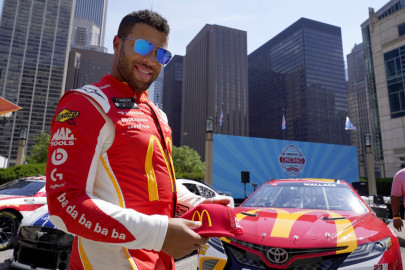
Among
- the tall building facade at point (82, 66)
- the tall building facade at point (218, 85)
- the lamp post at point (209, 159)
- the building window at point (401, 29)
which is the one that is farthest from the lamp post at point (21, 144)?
the tall building facade at point (82, 66)

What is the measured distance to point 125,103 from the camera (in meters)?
1.23

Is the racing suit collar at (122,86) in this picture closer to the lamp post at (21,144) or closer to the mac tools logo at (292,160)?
the mac tools logo at (292,160)

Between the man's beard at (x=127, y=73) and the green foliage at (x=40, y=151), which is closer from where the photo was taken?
the man's beard at (x=127, y=73)

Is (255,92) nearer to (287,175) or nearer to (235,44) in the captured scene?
(235,44)

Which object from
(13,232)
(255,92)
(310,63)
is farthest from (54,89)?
(13,232)

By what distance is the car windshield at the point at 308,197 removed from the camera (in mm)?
3752

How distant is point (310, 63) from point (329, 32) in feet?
60.0

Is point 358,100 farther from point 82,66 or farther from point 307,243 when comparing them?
point 307,243

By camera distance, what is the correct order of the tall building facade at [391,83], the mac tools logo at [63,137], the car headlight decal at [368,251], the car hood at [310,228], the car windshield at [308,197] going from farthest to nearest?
the tall building facade at [391,83]
the car windshield at [308,197]
the car hood at [310,228]
the car headlight decal at [368,251]
the mac tools logo at [63,137]

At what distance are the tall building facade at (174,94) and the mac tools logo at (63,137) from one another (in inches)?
5237

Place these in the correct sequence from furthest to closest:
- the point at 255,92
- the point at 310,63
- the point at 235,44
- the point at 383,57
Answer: the point at 255,92 → the point at 235,44 → the point at 310,63 → the point at 383,57

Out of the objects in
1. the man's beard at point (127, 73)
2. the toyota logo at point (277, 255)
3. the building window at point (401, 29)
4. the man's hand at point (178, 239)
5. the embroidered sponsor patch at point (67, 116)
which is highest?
the building window at point (401, 29)

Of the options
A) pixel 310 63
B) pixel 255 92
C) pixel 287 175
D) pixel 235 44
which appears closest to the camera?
pixel 287 175

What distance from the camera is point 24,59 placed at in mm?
124188
